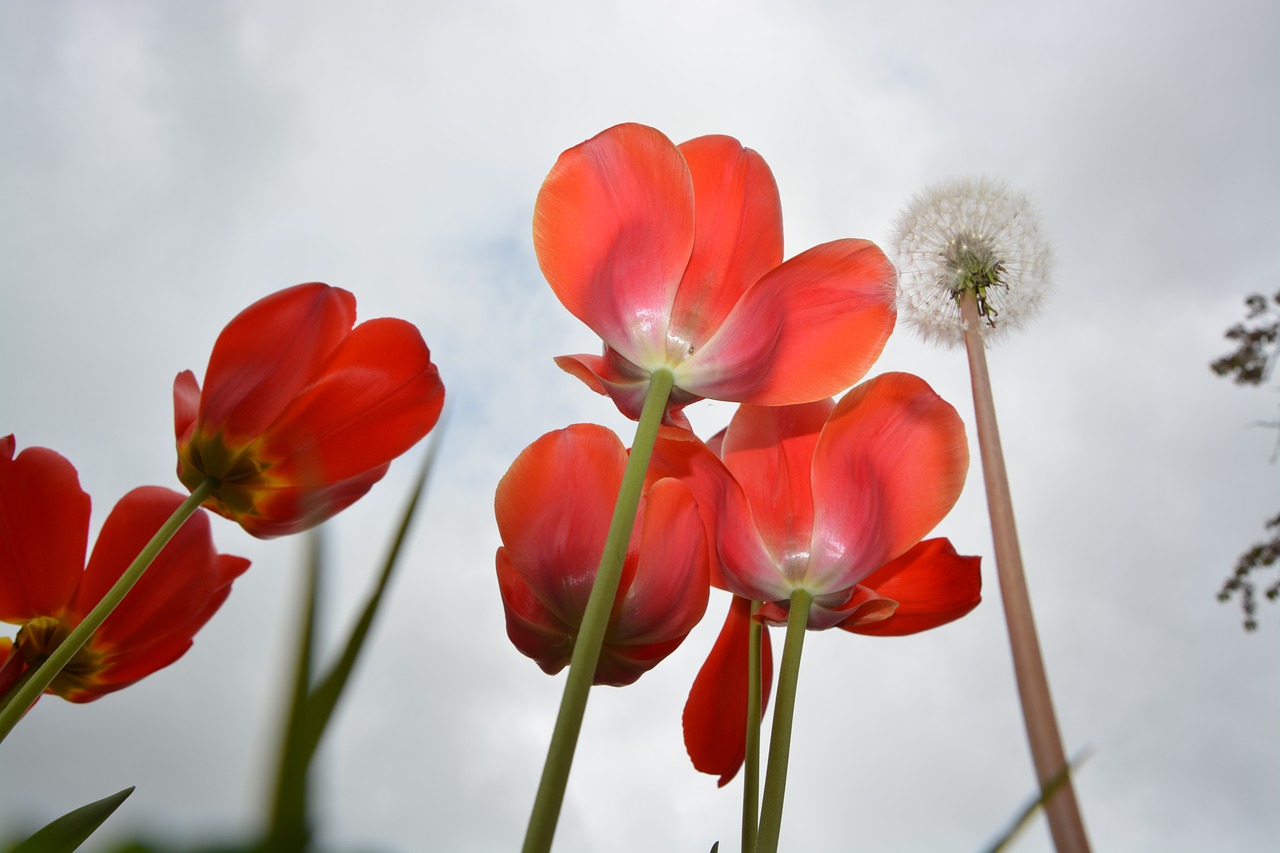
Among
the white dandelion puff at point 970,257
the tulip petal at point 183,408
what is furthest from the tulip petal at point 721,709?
the white dandelion puff at point 970,257

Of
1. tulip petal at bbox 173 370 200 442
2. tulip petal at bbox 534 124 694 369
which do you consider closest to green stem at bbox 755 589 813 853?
tulip petal at bbox 534 124 694 369

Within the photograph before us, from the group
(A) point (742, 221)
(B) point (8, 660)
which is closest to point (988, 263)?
(A) point (742, 221)

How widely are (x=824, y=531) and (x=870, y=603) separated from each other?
0.03 meters

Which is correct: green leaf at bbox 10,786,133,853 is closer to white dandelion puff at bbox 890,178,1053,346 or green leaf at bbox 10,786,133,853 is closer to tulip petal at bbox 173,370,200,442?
tulip petal at bbox 173,370,200,442

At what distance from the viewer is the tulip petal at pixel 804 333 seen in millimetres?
323

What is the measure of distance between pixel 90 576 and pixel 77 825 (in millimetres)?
119

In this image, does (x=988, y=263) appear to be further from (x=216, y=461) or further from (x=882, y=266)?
(x=216, y=461)

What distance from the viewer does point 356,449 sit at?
330 millimetres

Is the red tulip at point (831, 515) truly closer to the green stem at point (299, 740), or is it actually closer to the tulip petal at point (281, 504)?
the tulip petal at point (281, 504)

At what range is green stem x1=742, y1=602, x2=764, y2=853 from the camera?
11.4 inches

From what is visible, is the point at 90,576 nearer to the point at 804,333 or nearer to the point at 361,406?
the point at 361,406

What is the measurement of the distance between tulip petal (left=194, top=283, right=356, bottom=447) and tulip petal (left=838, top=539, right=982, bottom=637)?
22 cm

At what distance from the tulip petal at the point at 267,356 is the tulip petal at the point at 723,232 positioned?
12 centimetres

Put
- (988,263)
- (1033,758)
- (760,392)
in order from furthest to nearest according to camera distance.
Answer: (988,263)
(760,392)
(1033,758)
